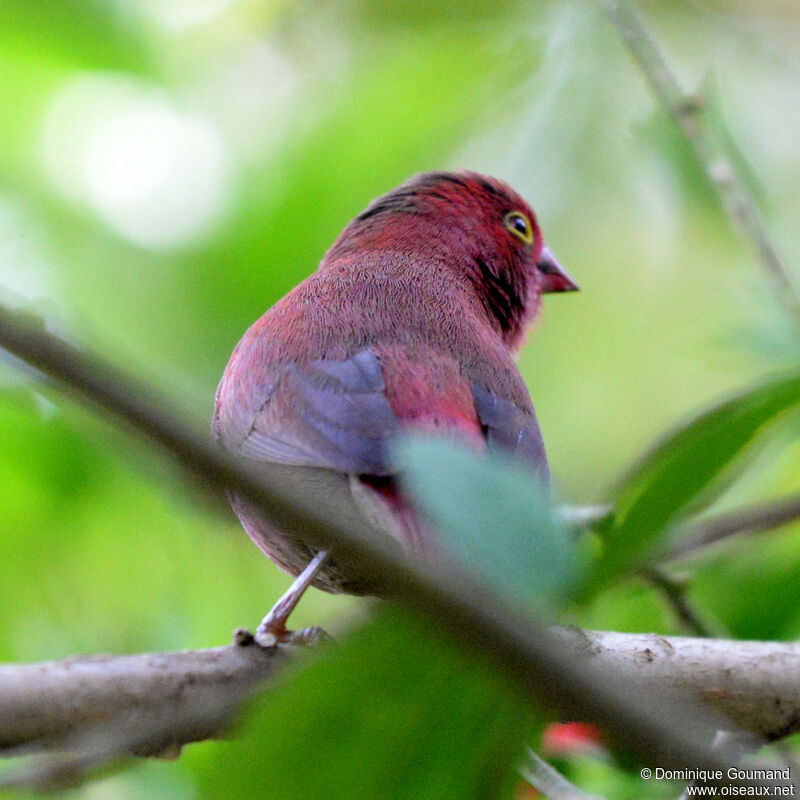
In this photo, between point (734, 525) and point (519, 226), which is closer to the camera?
point (734, 525)

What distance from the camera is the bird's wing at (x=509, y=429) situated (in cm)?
278

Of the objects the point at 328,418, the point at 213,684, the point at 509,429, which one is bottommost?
the point at 213,684

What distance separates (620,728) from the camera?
3.25 feet

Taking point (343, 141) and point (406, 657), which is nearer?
point (406, 657)

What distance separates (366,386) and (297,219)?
7.75 ft

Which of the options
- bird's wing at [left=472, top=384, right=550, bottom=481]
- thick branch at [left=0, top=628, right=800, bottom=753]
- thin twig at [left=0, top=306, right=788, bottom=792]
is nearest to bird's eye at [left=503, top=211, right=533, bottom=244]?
bird's wing at [left=472, top=384, right=550, bottom=481]

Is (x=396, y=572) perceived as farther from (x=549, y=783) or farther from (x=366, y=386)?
(x=366, y=386)

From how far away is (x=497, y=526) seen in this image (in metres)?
1.22

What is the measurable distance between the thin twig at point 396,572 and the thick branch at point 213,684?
0.55 meters

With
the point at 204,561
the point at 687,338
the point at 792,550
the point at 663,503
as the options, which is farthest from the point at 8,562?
the point at 687,338

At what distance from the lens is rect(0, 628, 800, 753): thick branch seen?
74.2 inches

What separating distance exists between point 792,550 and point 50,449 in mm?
2315

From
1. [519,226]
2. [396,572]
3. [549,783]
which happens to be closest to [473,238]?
[519,226]

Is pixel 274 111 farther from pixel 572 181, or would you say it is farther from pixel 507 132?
pixel 572 181
